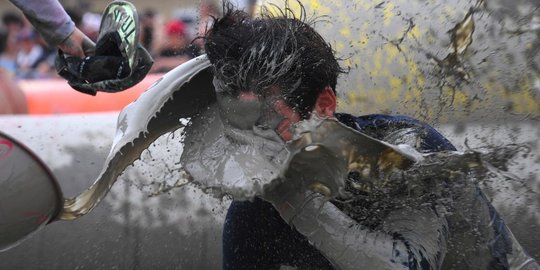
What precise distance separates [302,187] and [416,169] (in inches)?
7.2

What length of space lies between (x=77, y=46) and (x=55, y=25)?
72mm

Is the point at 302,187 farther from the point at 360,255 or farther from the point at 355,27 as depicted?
the point at 355,27

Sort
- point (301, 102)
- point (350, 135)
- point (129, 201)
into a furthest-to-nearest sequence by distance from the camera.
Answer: point (129, 201)
point (301, 102)
point (350, 135)

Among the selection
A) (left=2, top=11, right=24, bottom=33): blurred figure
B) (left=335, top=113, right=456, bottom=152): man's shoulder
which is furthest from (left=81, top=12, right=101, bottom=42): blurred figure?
(left=335, top=113, right=456, bottom=152): man's shoulder

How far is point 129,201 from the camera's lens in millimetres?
2023

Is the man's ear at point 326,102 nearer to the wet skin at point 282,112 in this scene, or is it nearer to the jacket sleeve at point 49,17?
the wet skin at point 282,112

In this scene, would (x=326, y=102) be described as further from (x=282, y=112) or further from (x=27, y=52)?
(x=27, y=52)

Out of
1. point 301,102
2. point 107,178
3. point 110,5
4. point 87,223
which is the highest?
point 301,102

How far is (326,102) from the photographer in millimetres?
1458

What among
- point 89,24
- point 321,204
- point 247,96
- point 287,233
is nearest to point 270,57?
point 247,96

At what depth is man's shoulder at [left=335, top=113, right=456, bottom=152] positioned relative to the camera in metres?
1.45

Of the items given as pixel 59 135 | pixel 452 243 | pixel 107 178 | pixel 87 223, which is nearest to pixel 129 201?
pixel 87 223

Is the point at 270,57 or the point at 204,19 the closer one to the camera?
the point at 270,57

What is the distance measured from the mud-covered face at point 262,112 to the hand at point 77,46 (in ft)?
1.90
